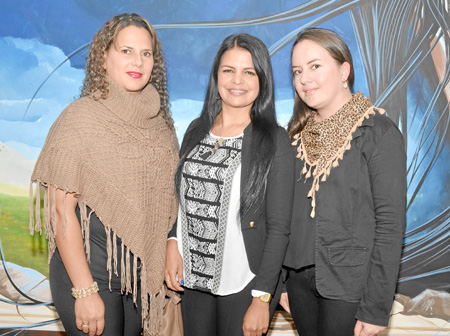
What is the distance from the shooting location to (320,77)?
1.67 m

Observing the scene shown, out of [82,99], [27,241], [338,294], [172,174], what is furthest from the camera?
[27,241]

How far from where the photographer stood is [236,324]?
1.75 meters

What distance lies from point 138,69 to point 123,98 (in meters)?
0.13

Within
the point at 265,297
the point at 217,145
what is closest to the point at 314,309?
the point at 265,297

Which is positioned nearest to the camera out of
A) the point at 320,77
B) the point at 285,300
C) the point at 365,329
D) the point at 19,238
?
the point at 365,329

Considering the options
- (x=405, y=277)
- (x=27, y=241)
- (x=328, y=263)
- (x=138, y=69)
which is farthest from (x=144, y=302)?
(x=405, y=277)

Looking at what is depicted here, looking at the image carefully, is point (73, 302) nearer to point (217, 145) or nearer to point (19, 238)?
point (217, 145)

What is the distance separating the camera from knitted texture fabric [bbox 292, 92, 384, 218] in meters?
1.64

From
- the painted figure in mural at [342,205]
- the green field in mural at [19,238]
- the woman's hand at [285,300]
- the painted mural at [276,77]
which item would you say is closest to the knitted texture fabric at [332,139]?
the painted figure in mural at [342,205]

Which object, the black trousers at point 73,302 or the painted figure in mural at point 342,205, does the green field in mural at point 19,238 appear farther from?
the painted figure in mural at point 342,205

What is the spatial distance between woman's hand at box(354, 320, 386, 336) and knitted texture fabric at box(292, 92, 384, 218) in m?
0.42

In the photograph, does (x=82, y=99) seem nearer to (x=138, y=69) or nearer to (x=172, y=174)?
(x=138, y=69)

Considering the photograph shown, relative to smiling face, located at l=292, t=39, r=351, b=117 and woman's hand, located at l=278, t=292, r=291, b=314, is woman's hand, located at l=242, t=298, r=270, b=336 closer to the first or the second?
woman's hand, located at l=278, t=292, r=291, b=314

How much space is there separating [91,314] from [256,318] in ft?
2.02
